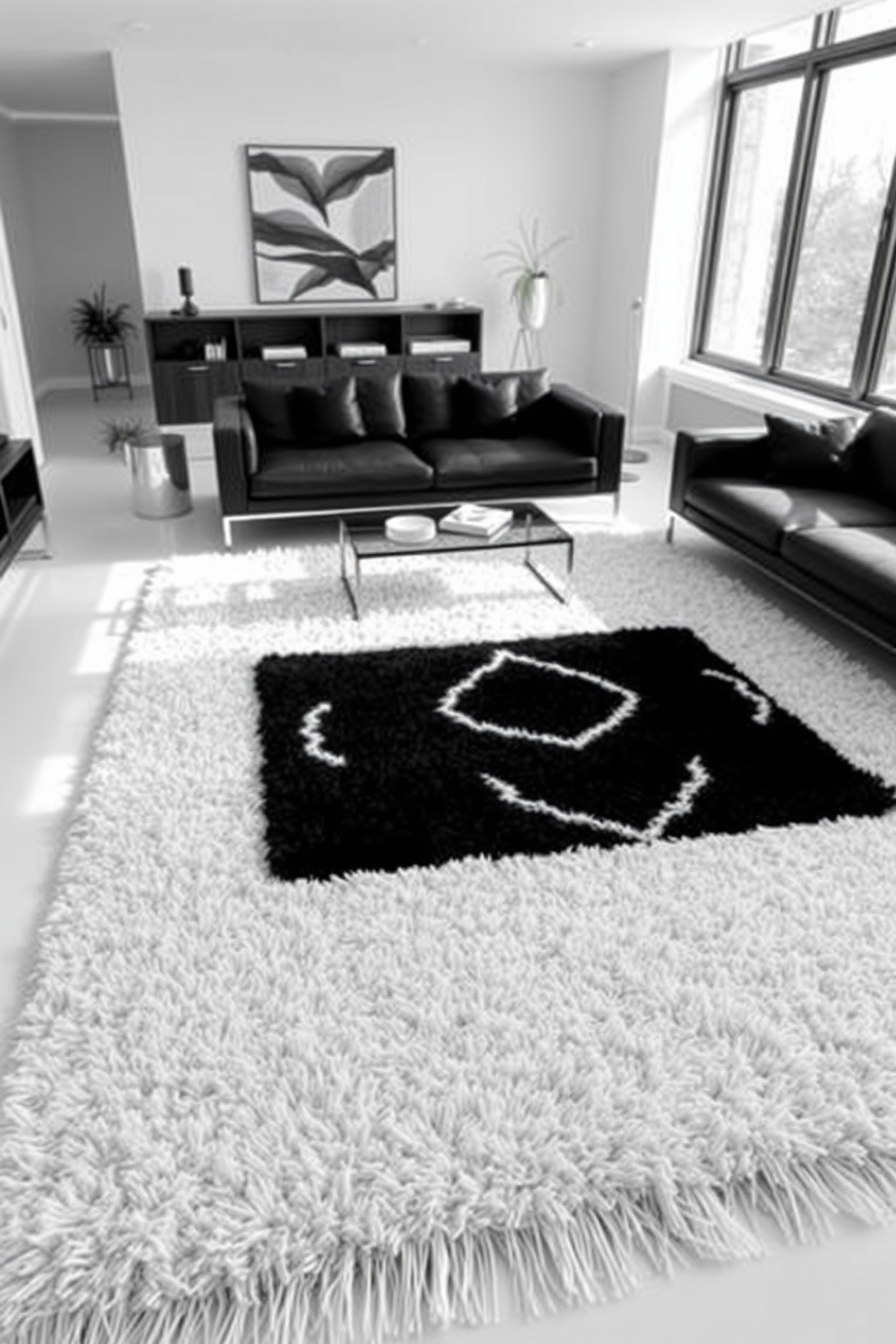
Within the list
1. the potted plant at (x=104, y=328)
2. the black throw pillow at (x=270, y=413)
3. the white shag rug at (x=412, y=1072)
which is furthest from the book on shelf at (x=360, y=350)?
the white shag rug at (x=412, y=1072)

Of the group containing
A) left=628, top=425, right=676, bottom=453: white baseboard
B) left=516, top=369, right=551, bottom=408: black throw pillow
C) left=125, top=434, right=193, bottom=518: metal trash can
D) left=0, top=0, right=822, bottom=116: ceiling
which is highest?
left=0, top=0, right=822, bottom=116: ceiling

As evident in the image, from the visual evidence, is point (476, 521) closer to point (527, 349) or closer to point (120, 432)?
point (120, 432)

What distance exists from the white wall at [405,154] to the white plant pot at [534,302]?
375 millimetres

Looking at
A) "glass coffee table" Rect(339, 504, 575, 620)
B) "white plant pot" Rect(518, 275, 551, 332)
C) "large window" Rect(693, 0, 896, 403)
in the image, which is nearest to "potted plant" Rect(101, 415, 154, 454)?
"glass coffee table" Rect(339, 504, 575, 620)

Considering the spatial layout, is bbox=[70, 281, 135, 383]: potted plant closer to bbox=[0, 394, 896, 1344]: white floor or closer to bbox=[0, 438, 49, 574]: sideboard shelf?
bbox=[0, 394, 896, 1344]: white floor

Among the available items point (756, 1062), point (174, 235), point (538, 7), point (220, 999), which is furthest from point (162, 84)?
point (756, 1062)

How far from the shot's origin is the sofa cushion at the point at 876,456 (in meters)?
4.08

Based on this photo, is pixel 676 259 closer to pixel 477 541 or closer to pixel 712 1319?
pixel 477 541

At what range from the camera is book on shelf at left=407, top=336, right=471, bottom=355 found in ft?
22.3

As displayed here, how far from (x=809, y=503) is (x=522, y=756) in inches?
79.3

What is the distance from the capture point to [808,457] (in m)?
4.33

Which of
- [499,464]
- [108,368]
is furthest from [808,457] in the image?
[108,368]

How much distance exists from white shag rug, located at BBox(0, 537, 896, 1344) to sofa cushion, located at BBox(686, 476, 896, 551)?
1.41 m

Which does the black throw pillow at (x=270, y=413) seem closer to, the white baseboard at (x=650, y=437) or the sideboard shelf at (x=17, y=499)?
the sideboard shelf at (x=17, y=499)
